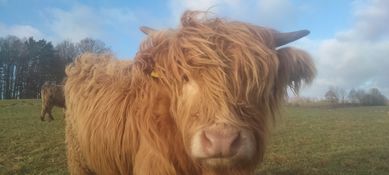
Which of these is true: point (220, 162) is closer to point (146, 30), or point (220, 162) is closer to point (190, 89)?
point (190, 89)

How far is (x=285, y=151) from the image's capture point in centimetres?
1226

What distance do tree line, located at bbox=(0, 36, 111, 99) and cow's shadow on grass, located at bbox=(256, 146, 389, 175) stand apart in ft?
143

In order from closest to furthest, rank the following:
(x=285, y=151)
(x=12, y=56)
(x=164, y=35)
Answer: (x=164, y=35), (x=285, y=151), (x=12, y=56)

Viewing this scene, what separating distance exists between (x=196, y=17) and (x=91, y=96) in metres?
2.20

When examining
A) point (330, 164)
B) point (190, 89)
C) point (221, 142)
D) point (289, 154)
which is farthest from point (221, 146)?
point (289, 154)

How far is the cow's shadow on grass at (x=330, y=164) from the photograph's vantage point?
9258 millimetres

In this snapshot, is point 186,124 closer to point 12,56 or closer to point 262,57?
point 262,57

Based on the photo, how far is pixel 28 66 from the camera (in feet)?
180

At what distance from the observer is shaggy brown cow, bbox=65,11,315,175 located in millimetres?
3375

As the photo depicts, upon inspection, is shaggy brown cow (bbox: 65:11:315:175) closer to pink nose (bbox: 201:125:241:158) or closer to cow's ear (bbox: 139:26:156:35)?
pink nose (bbox: 201:125:241:158)

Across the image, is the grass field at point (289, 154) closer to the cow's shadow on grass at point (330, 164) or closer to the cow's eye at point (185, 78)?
the cow's shadow on grass at point (330, 164)

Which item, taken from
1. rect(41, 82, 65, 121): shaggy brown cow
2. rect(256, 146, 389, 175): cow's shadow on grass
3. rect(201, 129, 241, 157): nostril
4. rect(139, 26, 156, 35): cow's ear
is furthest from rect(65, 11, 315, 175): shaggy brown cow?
rect(41, 82, 65, 121): shaggy brown cow

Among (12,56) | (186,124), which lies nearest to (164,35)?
(186,124)

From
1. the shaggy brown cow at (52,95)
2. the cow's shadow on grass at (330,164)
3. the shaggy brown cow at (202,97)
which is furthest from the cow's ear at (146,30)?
the shaggy brown cow at (52,95)
